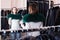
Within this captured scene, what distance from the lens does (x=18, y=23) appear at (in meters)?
2.26

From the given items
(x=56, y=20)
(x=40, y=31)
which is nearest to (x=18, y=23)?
(x=56, y=20)

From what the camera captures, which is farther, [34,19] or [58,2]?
[58,2]

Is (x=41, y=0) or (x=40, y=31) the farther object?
(x=41, y=0)

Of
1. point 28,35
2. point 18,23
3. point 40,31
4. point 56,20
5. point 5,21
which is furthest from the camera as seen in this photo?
point 5,21

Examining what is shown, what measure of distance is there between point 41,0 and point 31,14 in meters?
1.63

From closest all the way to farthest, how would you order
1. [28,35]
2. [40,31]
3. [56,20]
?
[28,35] → [40,31] → [56,20]

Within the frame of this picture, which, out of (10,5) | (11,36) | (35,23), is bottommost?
(11,36)

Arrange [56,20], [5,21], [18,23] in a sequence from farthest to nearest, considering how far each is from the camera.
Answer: [5,21]
[56,20]
[18,23]

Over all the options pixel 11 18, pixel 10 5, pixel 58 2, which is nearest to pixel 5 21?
pixel 10 5

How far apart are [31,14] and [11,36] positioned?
0.96ft

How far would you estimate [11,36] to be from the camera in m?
1.62

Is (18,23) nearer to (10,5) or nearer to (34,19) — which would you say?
(34,19)

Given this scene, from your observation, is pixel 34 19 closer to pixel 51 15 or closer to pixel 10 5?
pixel 51 15

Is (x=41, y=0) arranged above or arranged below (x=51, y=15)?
above
